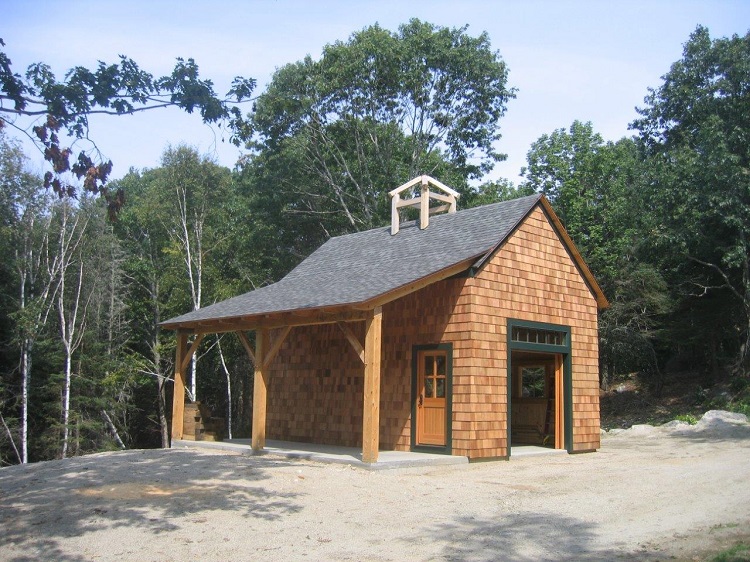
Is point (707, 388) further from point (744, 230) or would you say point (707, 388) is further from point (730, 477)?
point (730, 477)

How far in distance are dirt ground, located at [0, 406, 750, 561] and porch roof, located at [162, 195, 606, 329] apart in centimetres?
293

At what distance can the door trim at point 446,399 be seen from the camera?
13.4 m

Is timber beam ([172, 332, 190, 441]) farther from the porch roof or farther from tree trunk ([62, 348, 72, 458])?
tree trunk ([62, 348, 72, 458])

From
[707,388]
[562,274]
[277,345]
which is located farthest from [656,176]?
[277,345]

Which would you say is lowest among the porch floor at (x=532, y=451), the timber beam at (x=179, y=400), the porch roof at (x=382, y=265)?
the porch floor at (x=532, y=451)

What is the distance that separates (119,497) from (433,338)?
691cm

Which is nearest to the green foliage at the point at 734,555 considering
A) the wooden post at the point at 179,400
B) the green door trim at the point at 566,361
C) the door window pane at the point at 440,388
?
the door window pane at the point at 440,388

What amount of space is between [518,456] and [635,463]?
7.58ft

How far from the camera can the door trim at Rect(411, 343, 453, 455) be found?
13375 millimetres

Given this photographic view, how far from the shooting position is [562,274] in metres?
15.6

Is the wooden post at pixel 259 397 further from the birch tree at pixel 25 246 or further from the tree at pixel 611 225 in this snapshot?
the tree at pixel 611 225

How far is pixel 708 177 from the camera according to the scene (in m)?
22.2

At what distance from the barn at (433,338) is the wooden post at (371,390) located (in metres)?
0.02

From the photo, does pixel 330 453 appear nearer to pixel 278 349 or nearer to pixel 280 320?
pixel 278 349
